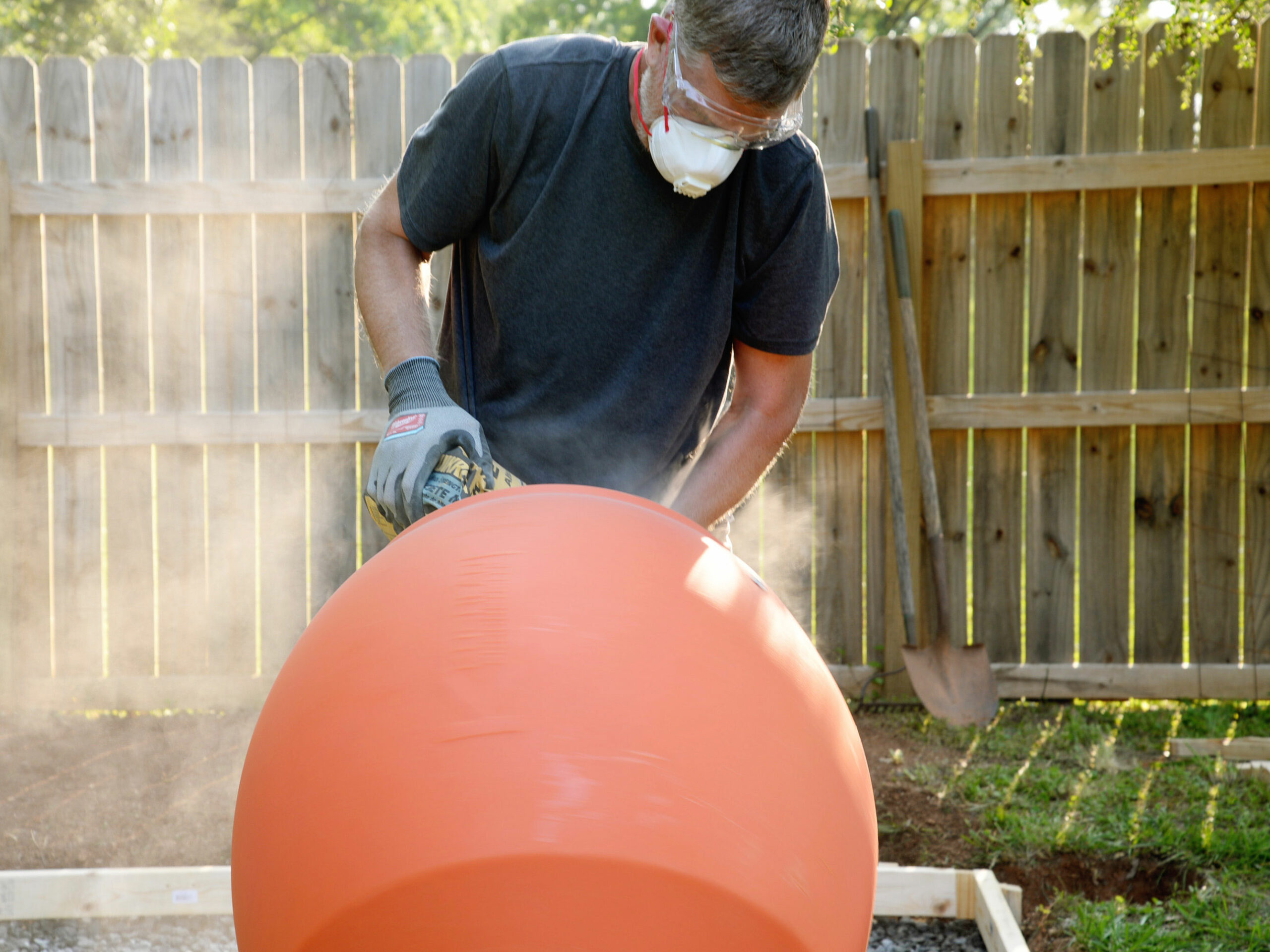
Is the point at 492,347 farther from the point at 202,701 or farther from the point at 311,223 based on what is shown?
the point at 202,701

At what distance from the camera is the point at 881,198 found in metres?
4.55

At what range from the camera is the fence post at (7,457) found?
468 cm

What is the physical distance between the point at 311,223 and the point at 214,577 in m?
1.80

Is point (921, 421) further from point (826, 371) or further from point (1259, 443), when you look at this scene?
point (1259, 443)

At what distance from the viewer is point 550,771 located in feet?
3.15

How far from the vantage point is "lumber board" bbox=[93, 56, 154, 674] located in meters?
4.64

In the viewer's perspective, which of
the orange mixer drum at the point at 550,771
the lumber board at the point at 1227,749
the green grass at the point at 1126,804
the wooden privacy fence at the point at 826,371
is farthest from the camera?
the wooden privacy fence at the point at 826,371

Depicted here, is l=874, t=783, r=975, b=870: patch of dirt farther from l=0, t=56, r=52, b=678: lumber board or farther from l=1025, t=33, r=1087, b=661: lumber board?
l=0, t=56, r=52, b=678: lumber board

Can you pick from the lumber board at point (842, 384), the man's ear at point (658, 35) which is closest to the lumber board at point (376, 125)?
the lumber board at point (842, 384)

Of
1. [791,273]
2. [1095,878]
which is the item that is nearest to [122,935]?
[791,273]

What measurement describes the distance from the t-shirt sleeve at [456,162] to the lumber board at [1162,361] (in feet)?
12.0

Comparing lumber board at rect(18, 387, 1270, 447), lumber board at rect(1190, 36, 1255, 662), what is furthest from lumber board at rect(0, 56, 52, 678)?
lumber board at rect(1190, 36, 1255, 662)

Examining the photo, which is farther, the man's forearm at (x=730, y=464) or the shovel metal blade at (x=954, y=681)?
the shovel metal blade at (x=954, y=681)

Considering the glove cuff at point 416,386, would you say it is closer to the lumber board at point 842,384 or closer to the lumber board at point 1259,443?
the lumber board at point 842,384
